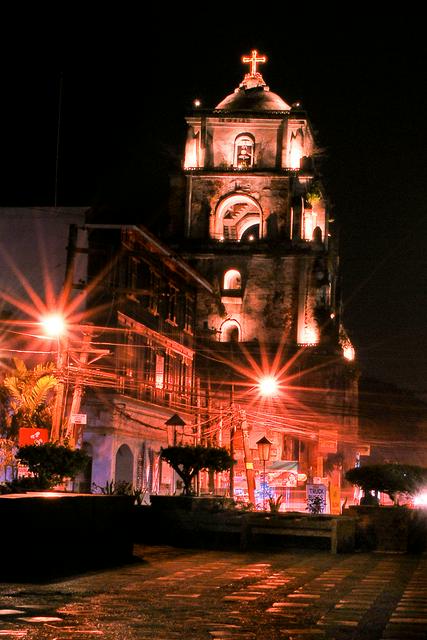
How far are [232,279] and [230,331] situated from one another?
3.47 m

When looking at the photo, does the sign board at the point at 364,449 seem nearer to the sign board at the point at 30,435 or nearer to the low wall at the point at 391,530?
the sign board at the point at 30,435

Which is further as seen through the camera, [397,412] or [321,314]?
[397,412]

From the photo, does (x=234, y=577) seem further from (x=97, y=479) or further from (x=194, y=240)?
(x=194, y=240)

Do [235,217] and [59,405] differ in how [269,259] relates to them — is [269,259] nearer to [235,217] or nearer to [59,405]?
[235,217]

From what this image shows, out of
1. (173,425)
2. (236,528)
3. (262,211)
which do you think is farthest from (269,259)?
(236,528)

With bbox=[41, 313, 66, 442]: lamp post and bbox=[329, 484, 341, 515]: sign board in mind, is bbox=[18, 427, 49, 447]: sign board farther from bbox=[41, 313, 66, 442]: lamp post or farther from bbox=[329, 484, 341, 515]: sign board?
A: bbox=[329, 484, 341, 515]: sign board

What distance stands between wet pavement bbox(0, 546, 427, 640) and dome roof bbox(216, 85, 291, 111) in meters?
54.0

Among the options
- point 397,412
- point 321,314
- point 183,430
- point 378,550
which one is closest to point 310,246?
point 321,314

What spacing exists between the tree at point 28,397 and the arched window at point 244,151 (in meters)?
39.2

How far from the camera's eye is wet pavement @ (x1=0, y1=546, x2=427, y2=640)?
35.0 ft

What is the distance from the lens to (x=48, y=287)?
141ft

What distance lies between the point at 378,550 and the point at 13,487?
8407 mm

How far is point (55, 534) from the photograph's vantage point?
652 inches

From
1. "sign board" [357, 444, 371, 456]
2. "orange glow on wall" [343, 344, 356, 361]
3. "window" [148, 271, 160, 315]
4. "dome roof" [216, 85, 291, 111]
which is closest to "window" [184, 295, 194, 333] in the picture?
"window" [148, 271, 160, 315]
